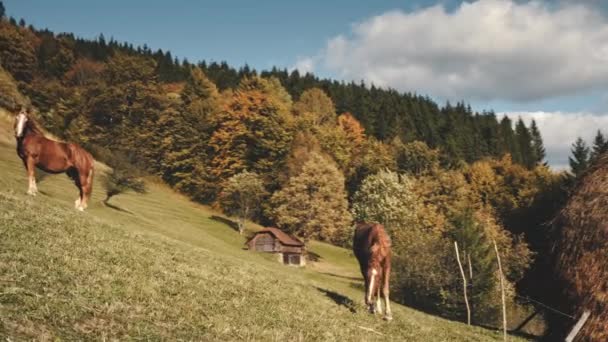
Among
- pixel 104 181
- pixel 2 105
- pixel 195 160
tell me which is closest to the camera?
pixel 104 181

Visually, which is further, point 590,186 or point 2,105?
point 2,105

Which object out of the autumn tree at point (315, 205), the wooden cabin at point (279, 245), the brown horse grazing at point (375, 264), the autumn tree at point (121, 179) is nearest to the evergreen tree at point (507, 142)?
the autumn tree at point (315, 205)

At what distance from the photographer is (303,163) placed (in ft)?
313

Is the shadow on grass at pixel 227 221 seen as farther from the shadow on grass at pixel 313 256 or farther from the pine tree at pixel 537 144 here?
the pine tree at pixel 537 144

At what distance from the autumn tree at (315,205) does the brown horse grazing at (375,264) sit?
62.8 m

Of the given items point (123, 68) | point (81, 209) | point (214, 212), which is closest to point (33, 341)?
point (81, 209)

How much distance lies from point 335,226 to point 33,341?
77.3 metres

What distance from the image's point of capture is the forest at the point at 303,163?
62969mm

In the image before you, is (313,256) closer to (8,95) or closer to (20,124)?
(8,95)

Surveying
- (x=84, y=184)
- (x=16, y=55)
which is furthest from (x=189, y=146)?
(x=84, y=184)

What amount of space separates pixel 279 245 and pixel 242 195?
1394cm

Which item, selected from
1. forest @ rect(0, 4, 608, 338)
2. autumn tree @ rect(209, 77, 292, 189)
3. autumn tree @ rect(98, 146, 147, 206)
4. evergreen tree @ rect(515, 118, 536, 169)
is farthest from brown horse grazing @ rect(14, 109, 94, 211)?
evergreen tree @ rect(515, 118, 536, 169)

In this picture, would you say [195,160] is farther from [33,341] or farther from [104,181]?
[33,341]

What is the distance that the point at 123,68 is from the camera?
380 feet
